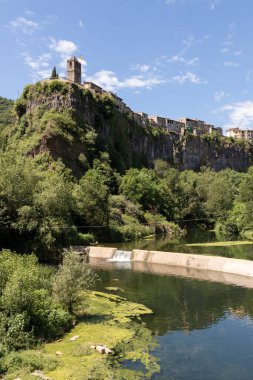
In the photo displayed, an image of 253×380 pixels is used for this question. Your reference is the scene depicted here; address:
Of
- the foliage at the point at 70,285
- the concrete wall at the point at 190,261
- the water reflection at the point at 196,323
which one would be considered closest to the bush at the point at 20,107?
the concrete wall at the point at 190,261

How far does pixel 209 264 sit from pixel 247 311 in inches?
700

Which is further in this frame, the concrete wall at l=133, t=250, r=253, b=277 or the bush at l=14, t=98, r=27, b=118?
the bush at l=14, t=98, r=27, b=118

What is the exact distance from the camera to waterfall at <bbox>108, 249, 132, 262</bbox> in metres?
57.0

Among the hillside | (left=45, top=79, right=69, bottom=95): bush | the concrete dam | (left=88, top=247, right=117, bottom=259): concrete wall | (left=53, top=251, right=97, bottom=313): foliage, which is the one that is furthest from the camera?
the hillside

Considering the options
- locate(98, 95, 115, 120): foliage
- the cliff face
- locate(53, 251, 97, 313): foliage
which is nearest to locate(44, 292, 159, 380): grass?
locate(53, 251, 97, 313): foliage

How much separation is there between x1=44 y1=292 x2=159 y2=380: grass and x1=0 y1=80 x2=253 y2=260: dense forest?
975 inches

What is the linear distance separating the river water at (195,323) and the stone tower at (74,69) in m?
88.2

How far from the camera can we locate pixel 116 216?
8250 cm

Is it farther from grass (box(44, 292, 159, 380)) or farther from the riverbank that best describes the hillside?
the riverbank

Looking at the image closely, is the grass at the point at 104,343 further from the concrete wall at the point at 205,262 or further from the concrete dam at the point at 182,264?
the concrete wall at the point at 205,262

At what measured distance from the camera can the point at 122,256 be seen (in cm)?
5769

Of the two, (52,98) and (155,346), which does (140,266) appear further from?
(52,98)

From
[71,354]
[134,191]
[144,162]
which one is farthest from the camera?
[144,162]

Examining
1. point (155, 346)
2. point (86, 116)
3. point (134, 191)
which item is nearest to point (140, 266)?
point (155, 346)
